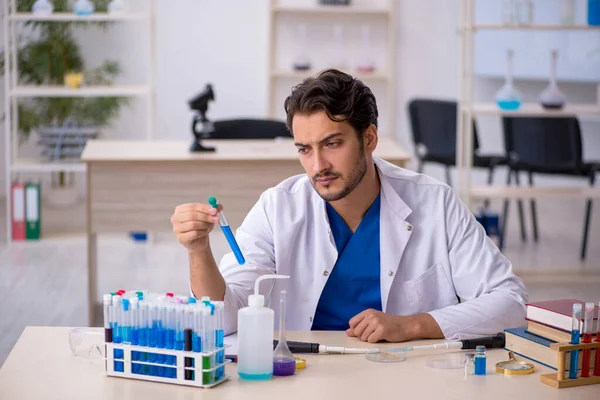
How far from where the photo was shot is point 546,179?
7508 millimetres

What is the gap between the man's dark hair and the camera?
2.02 m

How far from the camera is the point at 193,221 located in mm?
1761

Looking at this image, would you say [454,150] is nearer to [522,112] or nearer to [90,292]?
[522,112]

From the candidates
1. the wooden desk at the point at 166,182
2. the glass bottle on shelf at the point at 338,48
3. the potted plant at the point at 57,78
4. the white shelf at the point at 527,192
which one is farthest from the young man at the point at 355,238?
the glass bottle on shelf at the point at 338,48

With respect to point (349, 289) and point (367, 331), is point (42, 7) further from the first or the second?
point (367, 331)

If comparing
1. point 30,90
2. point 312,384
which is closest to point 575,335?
point 312,384

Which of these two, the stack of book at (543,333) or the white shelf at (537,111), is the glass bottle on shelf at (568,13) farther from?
the stack of book at (543,333)

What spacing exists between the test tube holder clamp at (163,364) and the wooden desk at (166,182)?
7.92ft

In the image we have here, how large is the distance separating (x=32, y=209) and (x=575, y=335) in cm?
449

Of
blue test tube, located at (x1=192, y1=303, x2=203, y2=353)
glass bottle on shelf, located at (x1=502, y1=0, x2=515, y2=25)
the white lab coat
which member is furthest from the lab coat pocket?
glass bottle on shelf, located at (x1=502, y1=0, x2=515, y2=25)

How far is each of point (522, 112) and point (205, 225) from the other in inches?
132

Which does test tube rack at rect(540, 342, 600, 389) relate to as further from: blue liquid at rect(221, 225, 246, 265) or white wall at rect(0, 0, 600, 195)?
white wall at rect(0, 0, 600, 195)

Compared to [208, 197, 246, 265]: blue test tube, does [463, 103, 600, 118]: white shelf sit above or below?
above

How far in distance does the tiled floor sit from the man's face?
2.04 metres
